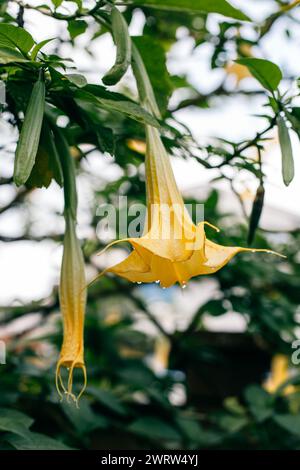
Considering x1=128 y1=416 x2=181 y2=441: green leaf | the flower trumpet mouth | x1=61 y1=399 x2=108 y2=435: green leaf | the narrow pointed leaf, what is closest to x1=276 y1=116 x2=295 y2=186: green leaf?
the narrow pointed leaf

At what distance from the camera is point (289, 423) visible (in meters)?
1.37

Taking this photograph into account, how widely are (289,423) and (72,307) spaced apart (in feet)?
2.66

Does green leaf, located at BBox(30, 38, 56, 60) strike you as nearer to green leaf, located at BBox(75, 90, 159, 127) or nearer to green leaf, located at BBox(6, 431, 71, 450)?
green leaf, located at BBox(75, 90, 159, 127)

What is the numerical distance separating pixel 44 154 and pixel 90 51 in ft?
2.22

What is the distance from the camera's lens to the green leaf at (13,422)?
91 cm

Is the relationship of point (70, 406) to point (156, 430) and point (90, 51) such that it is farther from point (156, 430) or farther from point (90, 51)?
point (90, 51)

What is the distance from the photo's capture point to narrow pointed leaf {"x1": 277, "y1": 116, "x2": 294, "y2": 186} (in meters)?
0.72

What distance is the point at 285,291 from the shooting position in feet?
5.76

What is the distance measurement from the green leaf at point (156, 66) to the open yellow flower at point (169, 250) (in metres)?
0.27

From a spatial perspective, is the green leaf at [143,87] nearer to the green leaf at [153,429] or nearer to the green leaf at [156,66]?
the green leaf at [156,66]

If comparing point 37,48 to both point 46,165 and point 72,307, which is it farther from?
point 72,307

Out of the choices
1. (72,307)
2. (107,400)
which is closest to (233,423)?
(107,400)

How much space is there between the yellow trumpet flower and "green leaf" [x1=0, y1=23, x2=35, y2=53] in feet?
0.77

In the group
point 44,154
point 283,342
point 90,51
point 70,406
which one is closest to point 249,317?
point 283,342
